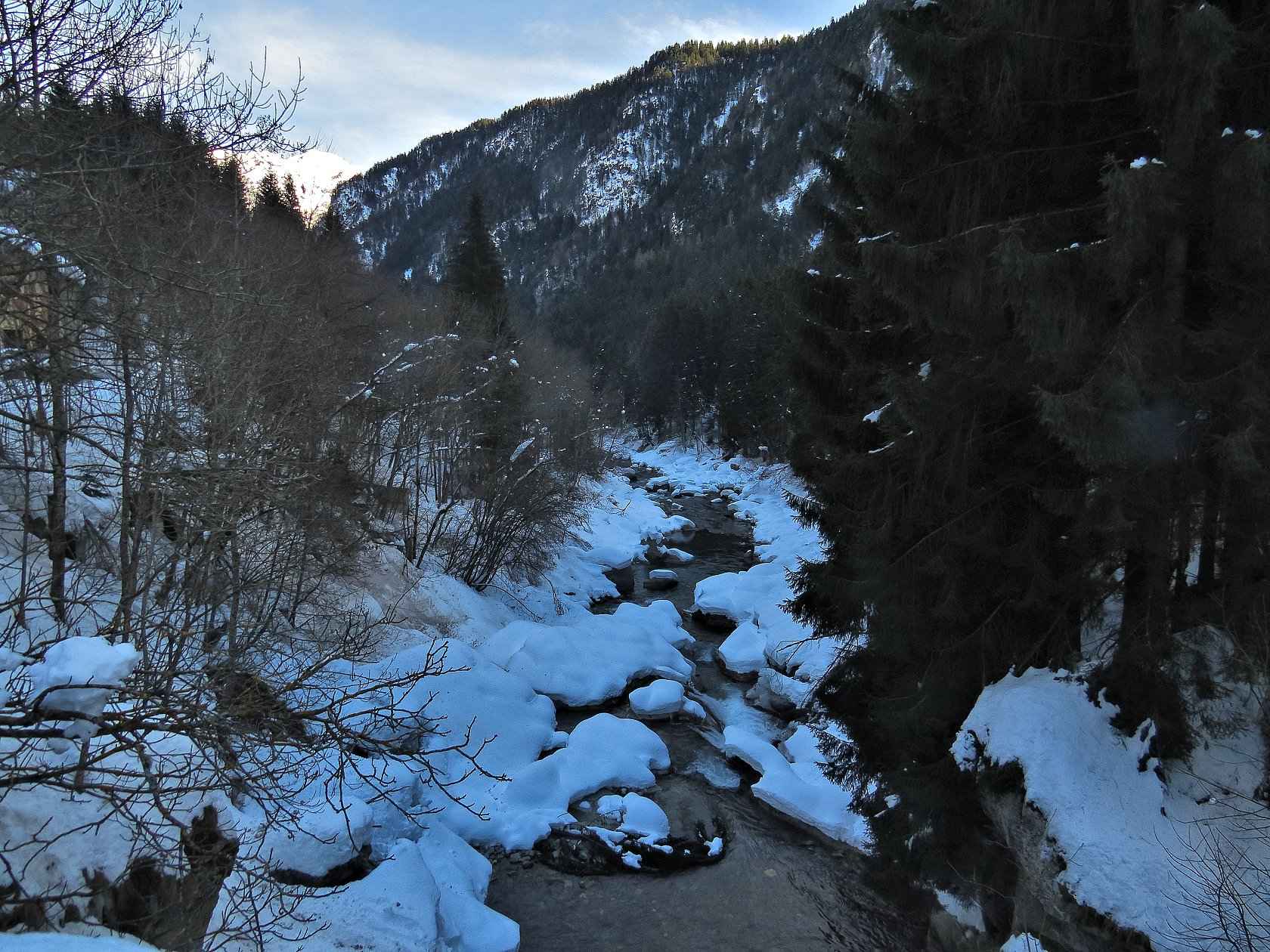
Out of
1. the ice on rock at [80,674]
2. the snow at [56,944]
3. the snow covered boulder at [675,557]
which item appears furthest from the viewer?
the snow covered boulder at [675,557]

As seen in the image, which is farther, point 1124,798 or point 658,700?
point 658,700

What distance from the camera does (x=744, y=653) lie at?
1680 centimetres

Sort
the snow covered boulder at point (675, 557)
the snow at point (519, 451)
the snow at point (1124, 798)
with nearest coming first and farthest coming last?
1. the snow at point (1124, 798)
2. the snow at point (519, 451)
3. the snow covered boulder at point (675, 557)

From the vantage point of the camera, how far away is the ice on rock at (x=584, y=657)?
15000 millimetres

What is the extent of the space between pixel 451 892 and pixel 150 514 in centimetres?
583

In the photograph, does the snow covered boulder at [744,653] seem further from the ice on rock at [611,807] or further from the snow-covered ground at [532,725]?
the ice on rock at [611,807]

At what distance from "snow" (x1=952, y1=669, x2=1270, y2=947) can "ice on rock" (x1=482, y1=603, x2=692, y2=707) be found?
9620 mm

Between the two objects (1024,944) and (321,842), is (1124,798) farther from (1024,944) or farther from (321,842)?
(321,842)

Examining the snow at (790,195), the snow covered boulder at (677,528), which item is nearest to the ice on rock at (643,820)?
the snow covered boulder at (677,528)

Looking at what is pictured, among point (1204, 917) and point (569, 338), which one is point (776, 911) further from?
point (569, 338)

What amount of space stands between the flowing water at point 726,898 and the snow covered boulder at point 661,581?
12.8m

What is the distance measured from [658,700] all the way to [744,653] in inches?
139

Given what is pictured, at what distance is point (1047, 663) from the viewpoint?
6926mm

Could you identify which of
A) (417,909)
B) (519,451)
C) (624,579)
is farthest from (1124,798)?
(624,579)
